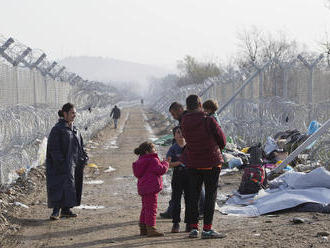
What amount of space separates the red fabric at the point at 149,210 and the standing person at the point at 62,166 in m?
1.43

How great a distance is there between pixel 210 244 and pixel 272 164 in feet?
20.6

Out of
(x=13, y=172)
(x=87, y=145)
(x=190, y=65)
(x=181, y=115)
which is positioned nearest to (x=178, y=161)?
(x=181, y=115)

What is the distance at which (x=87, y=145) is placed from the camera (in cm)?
2020

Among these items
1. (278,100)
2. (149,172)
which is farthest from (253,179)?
(278,100)

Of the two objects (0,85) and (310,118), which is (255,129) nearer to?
(310,118)

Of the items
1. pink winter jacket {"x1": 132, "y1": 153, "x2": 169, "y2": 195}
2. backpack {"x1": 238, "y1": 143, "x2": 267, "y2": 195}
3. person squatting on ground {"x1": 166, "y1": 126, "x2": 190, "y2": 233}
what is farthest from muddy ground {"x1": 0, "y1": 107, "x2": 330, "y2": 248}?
backpack {"x1": 238, "y1": 143, "x2": 267, "y2": 195}

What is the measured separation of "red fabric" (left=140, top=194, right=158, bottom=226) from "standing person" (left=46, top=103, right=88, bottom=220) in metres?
1.43

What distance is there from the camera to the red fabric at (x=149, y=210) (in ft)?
21.4

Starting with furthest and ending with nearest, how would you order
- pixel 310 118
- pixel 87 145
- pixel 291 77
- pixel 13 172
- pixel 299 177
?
pixel 87 145 → pixel 291 77 → pixel 310 118 → pixel 13 172 → pixel 299 177

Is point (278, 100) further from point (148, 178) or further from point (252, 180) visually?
point (148, 178)

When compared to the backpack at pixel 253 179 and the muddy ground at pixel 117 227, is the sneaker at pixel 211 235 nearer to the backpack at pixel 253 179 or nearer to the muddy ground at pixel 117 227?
the muddy ground at pixel 117 227

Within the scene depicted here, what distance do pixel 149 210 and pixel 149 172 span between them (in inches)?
16.8

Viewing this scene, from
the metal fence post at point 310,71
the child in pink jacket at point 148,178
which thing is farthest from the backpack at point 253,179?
the metal fence post at point 310,71

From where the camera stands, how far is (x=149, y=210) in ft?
21.6
